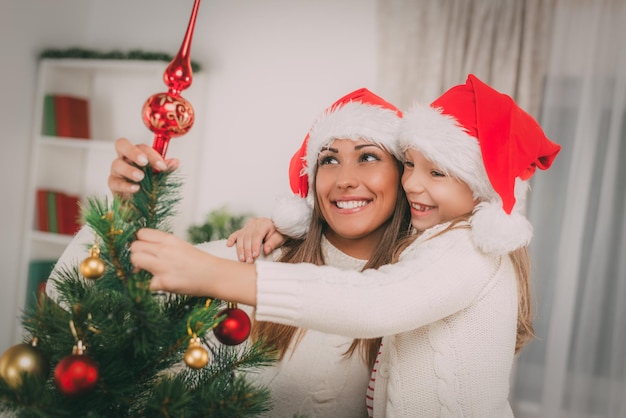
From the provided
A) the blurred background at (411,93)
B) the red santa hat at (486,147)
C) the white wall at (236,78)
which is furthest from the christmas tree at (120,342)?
the white wall at (236,78)

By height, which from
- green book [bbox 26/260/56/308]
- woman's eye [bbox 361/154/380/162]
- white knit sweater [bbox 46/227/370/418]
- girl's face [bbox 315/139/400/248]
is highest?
woman's eye [bbox 361/154/380/162]

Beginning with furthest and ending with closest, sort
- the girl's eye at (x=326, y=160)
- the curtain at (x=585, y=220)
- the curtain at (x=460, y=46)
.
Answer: the curtain at (x=460, y=46)
the curtain at (x=585, y=220)
the girl's eye at (x=326, y=160)

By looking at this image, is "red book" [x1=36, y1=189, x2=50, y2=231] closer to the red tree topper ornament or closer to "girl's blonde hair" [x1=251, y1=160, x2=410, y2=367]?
"girl's blonde hair" [x1=251, y1=160, x2=410, y2=367]

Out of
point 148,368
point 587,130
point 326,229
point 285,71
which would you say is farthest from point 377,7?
point 148,368

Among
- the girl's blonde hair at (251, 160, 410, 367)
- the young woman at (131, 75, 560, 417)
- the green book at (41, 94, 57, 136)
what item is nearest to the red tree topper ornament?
the young woman at (131, 75, 560, 417)

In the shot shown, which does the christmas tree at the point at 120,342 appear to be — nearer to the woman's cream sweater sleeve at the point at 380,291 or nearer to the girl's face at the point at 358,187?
the woman's cream sweater sleeve at the point at 380,291

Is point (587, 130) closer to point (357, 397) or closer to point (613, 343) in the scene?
point (613, 343)

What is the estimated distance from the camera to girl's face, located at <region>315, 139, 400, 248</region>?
1.35 meters

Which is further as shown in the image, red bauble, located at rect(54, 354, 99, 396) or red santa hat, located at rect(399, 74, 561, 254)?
red santa hat, located at rect(399, 74, 561, 254)

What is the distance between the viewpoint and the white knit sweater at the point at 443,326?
2.71 feet

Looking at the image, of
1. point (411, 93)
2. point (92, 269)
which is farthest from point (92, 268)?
point (411, 93)

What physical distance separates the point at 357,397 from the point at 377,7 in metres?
2.40

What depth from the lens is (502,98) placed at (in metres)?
1.09

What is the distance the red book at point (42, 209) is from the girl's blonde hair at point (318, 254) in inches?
99.8
